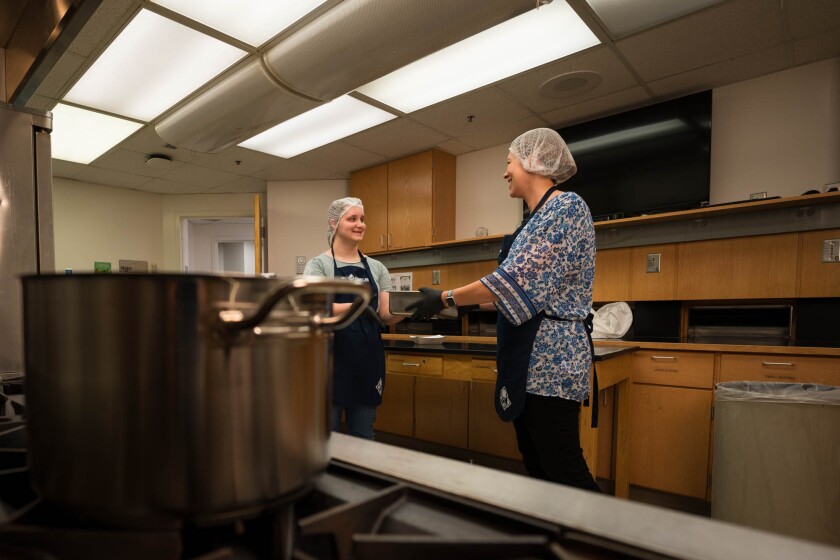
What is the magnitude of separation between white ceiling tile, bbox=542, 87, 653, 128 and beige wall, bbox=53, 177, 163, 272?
5177 mm

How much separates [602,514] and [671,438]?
2432 mm

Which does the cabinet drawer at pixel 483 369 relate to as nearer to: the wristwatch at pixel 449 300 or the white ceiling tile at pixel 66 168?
the wristwatch at pixel 449 300

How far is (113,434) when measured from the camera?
0.35m

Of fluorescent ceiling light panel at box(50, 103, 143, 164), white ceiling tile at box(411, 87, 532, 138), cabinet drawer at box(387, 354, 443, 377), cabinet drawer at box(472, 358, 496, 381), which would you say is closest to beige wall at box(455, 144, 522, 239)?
white ceiling tile at box(411, 87, 532, 138)

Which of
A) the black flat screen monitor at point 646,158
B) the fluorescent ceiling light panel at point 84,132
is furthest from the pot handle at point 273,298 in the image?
the fluorescent ceiling light panel at point 84,132

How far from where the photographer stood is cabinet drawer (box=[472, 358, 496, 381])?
7.00 ft

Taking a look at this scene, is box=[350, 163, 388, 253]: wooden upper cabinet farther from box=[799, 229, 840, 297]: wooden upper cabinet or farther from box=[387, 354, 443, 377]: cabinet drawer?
box=[799, 229, 840, 297]: wooden upper cabinet

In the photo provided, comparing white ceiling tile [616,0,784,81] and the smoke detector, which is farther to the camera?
the smoke detector

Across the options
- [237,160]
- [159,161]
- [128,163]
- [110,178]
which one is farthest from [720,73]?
[110,178]

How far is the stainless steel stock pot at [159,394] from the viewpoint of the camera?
1.14ft

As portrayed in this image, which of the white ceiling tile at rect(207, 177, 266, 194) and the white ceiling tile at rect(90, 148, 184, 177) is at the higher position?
the white ceiling tile at rect(90, 148, 184, 177)

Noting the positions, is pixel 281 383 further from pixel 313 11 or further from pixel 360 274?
pixel 313 11

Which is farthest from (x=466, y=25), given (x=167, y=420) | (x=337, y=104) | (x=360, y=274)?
(x=167, y=420)

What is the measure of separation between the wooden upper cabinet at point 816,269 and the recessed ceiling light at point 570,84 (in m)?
1.52
